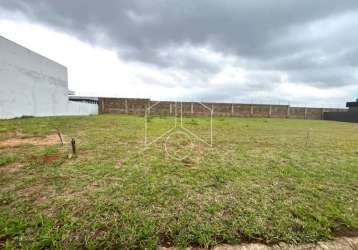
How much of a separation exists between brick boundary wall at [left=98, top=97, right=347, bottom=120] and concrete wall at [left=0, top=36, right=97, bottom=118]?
4.53 metres

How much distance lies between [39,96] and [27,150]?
31.6 ft

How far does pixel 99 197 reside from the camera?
177 cm

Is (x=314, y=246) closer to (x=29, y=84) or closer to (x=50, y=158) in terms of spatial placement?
(x=50, y=158)

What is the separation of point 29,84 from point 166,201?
12.3m

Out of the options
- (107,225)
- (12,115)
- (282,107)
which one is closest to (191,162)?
(107,225)

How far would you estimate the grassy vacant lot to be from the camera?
4.14ft

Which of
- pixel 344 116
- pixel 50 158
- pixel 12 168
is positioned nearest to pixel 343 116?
pixel 344 116

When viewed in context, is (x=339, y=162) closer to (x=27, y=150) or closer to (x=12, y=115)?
(x=27, y=150)

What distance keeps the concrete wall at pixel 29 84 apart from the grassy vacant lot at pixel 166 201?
315 inches

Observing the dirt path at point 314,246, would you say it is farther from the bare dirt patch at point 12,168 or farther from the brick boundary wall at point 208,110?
the brick boundary wall at point 208,110

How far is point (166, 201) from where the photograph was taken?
1728 mm

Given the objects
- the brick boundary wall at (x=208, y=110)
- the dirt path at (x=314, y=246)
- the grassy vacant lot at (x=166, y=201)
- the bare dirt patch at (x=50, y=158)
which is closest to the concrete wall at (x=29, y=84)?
the brick boundary wall at (x=208, y=110)

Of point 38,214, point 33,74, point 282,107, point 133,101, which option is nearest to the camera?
point 38,214

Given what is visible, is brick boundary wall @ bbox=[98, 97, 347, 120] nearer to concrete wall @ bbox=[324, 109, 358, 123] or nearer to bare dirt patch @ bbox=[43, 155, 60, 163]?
concrete wall @ bbox=[324, 109, 358, 123]
